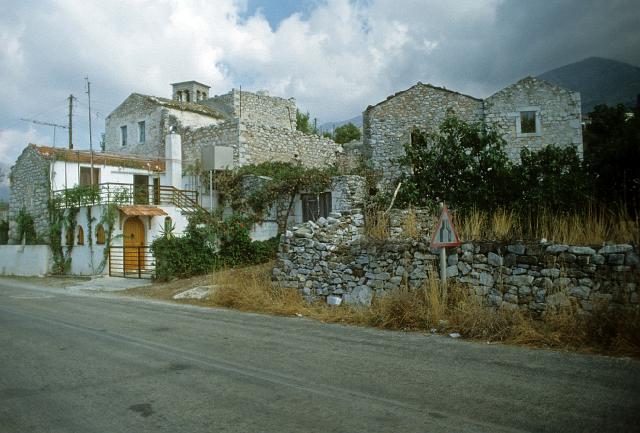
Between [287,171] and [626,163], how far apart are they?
15235 mm

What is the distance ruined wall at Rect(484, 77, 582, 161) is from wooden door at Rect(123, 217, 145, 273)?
19053 mm

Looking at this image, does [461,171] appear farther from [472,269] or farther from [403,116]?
[403,116]

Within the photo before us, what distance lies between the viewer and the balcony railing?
24609 mm

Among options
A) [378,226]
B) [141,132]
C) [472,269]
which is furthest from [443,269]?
[141,132]

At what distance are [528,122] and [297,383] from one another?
914 inches

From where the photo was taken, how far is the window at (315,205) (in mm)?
23000

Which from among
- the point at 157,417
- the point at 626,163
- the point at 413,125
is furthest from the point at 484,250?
the point at 413,125

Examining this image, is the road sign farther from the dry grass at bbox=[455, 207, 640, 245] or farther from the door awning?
the door awning

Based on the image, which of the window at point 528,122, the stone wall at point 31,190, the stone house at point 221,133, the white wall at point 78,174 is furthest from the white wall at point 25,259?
the window at point 528,122

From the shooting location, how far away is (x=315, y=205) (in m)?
23.4

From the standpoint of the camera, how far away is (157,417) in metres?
4.57

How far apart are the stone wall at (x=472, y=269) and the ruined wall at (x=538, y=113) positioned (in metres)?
14.3

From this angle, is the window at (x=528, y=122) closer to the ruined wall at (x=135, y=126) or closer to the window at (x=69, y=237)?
the ruined wall at (x=135, y=126)

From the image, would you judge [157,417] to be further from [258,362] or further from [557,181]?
[557,181]
